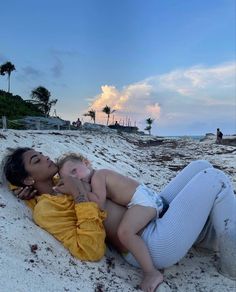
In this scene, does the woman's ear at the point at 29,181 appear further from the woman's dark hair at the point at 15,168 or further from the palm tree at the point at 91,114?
the palm tree at the point at 91,114

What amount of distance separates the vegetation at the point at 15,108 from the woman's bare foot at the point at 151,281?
3938 cm

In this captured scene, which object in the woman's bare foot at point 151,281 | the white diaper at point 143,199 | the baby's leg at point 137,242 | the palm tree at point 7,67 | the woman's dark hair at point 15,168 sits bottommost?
the woman's bare foot at point 151,281

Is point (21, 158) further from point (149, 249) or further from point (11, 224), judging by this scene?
point (149, 249)

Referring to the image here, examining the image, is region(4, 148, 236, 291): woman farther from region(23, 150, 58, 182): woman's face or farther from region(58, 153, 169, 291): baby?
region(23, 150, 58, 182): woman's face

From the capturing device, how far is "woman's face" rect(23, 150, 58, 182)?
3.59m

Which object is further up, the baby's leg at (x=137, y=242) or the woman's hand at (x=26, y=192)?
the woman's hand at (x=26, y=192)

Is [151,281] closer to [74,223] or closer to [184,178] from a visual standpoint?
[74,223]

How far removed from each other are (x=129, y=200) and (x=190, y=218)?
1.62 ft

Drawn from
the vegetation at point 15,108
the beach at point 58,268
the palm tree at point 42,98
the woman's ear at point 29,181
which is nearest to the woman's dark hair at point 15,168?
the woman's ear at point 29,181

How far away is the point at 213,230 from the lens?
3.60 m

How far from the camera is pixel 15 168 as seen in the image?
362 centimetres

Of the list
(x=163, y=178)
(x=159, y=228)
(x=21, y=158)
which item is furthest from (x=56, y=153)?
(x=159, y=228)

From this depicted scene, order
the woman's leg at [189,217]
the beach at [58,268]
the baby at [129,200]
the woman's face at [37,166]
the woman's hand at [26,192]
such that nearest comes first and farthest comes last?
the beach at [58,268] → the baby at [129,200] → the woman's leg at [189,217] → the woman's face at [37,166] → the woman's hand at [26,192]

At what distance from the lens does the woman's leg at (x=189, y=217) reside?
3217 millimetres
